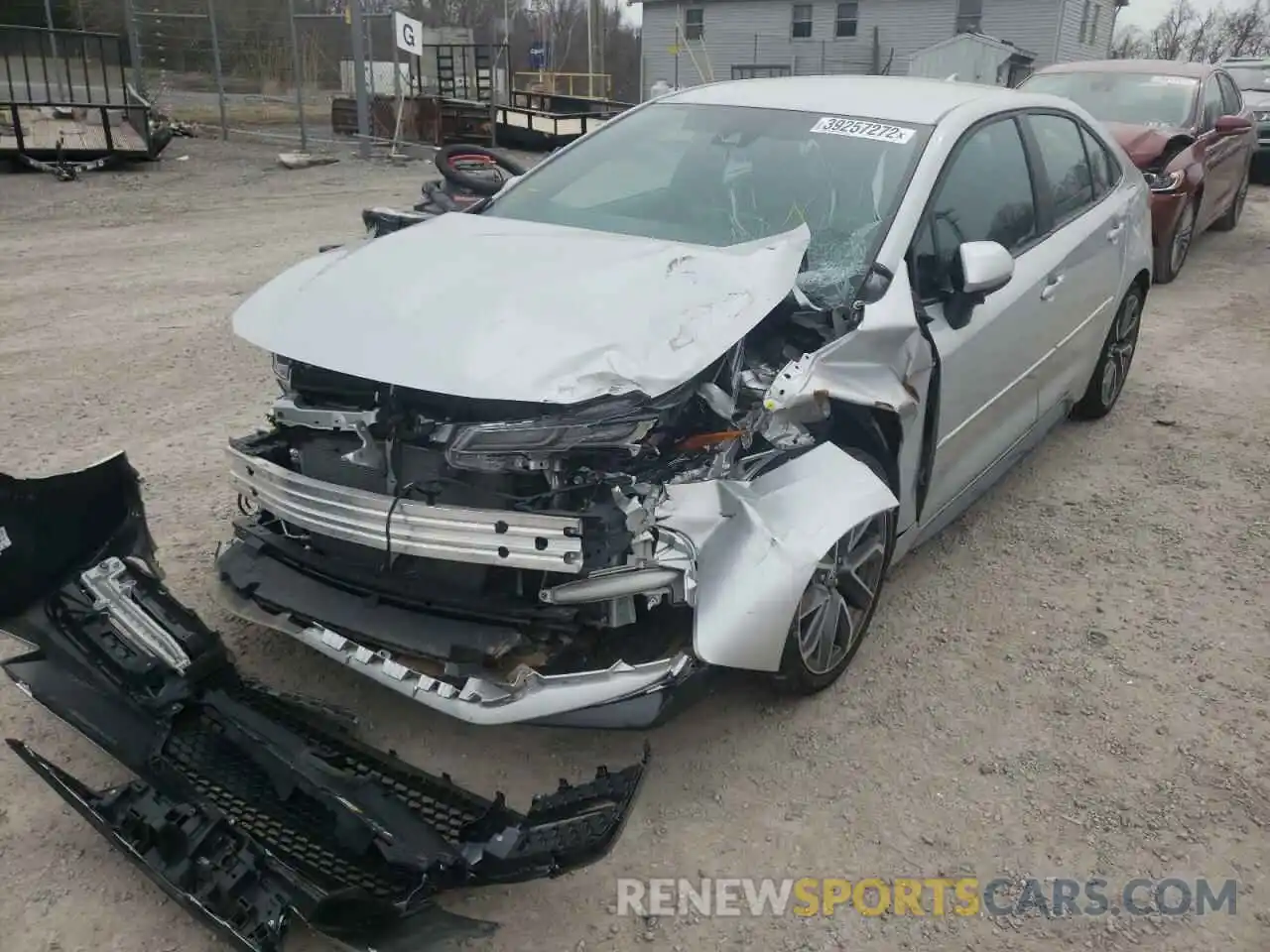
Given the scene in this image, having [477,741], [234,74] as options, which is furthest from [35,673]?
[234,74]

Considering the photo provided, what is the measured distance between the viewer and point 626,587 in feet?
8.45

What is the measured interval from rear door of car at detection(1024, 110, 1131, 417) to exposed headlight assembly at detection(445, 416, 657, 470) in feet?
7.68

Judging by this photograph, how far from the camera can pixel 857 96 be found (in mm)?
3969

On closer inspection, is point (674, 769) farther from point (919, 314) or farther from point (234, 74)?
point (234, 74)

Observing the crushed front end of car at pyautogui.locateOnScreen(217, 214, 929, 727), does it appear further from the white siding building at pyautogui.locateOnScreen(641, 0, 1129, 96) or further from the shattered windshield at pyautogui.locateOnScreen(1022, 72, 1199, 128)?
the white siding building at pyautogui.locateOnScreen(641, 0, 1129, 96)

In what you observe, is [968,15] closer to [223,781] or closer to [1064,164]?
[1064,164]

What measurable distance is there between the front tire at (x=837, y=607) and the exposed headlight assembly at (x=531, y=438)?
753 mm

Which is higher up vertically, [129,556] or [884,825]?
[129,556]

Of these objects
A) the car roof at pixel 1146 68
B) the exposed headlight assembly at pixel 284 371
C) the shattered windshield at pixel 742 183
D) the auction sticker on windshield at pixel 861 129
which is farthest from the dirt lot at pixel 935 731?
the car roof at pixel 1146 68

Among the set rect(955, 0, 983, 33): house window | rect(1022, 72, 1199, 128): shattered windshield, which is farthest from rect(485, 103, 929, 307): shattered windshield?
rect(955, 0, 983, 33): house window

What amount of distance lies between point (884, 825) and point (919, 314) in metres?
1.59

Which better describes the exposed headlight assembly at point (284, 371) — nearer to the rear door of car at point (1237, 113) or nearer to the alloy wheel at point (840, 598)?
the alloy wheel at point (840, 598)

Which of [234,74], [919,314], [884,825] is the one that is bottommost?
[884,825]

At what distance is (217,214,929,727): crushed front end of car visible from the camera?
2527 mm
